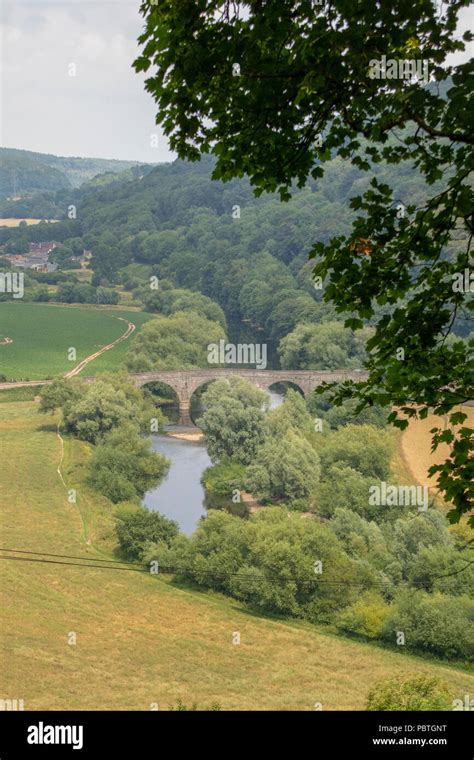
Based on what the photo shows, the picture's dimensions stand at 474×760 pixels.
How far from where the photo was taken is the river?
48969 millimetres

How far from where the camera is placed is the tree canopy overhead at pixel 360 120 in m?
9.04

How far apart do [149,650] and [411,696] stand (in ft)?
42.9

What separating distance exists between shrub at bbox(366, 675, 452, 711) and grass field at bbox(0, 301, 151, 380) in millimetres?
61680

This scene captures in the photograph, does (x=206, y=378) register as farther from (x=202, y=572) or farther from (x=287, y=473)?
(x=202, y=572)

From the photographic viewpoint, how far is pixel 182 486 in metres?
54.3

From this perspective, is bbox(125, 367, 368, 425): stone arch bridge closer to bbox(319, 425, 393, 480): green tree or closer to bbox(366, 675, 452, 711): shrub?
bbox(319, 425, 393, 480): green tree

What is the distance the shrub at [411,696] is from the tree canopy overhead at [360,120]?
1306cm

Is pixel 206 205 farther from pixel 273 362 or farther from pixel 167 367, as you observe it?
pixel 167 367

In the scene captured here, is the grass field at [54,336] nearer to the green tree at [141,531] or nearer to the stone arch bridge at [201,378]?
the stone arch bridge at [201,378]

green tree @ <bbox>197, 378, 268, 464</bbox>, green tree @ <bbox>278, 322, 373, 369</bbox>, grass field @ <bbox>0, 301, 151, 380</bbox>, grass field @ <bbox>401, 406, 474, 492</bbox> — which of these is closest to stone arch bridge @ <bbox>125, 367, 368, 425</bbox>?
green tree @ <bbox>278, 322, 373, 369</bbox>

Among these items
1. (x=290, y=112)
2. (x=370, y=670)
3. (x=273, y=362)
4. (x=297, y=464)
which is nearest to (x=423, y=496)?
(x=297, y=464)

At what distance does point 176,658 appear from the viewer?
1230 inches

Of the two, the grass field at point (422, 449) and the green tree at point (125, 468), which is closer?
the green tree at point (125, 468)

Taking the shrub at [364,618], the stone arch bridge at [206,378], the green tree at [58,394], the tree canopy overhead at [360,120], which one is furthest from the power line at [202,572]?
the stone arch bridge at [206,378]
